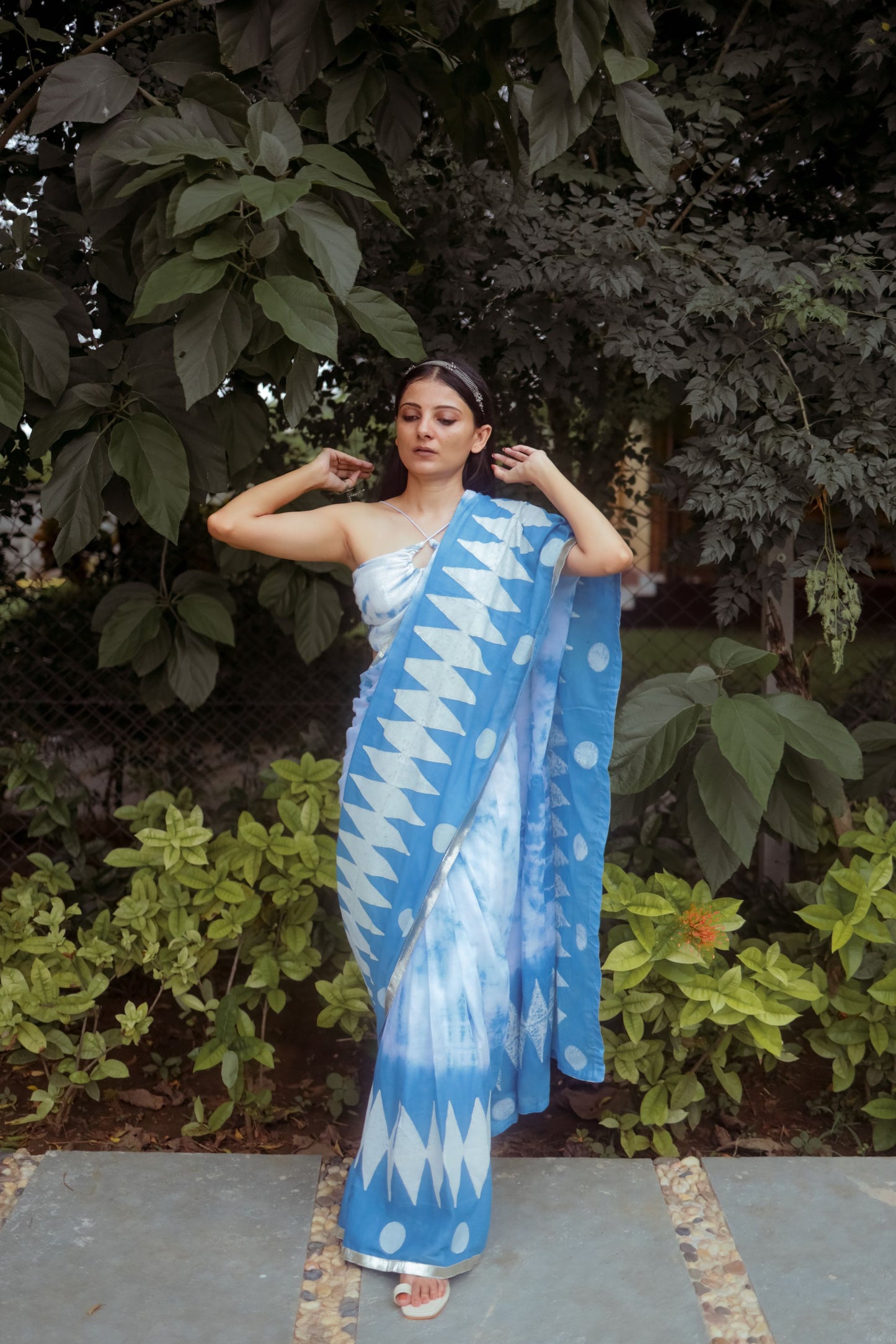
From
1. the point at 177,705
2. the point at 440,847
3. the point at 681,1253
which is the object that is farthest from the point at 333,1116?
the point at 177,705

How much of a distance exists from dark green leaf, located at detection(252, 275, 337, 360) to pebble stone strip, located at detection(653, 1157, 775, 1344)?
5.86ft

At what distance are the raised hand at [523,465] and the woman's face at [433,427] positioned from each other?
83 mm

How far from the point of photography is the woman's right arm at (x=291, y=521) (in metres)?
2.29

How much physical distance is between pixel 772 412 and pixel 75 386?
155cm

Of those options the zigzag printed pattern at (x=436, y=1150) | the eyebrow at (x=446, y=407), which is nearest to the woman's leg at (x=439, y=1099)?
the zigzag printed pattern at (x=436, y=1150)

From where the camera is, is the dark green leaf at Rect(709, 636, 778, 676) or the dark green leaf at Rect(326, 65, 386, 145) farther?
the dark green leaf at Rect(709, 636, 778, 676)

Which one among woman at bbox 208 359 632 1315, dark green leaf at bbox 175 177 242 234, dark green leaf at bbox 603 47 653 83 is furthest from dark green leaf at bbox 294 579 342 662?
dark green leaf at bbox 603 47 653 83

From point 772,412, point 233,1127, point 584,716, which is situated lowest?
point 233,1127

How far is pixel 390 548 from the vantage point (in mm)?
2297

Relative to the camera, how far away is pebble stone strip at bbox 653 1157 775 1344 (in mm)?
2160

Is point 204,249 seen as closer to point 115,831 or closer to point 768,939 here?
point 768,939

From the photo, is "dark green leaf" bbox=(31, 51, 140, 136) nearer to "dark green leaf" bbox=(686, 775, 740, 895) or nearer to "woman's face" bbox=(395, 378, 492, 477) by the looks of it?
"woman's face" bbox=(395, 378, 492, 477)

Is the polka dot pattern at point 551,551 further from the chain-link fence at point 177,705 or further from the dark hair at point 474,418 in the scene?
the chain-link fence at point 177,705

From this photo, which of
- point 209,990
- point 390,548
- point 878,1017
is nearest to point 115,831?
point 209,990
